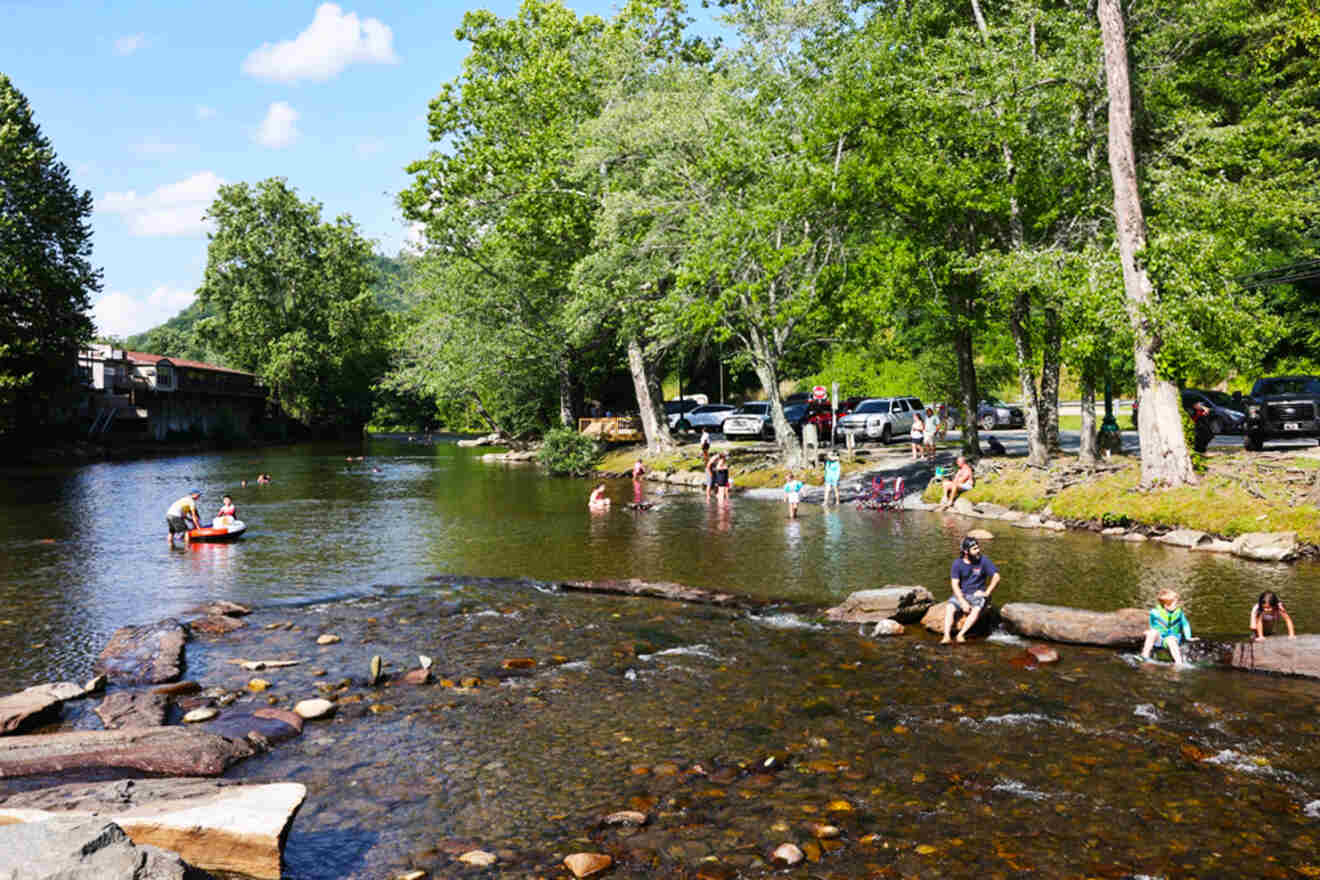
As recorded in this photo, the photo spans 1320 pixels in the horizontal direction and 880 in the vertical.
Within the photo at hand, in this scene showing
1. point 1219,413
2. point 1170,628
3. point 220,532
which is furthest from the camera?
point 1219,413

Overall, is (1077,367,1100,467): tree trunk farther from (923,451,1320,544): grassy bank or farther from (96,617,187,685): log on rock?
(96,617,187,685): log on rock

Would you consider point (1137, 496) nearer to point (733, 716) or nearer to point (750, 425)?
point (733, 716)

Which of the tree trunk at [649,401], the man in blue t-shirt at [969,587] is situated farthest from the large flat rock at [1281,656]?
the tree trunk at [649,401]

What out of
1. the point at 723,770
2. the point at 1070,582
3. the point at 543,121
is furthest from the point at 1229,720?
the point at 543,121

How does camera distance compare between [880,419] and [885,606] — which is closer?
[885,606]

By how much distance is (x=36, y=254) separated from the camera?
185 feet

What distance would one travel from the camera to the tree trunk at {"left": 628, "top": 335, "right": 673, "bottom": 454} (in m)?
46.4

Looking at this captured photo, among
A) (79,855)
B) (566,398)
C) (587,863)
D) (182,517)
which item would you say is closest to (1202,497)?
(587,863)

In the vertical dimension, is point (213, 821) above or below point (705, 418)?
below

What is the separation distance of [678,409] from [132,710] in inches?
2281

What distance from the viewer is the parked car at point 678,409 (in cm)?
6213

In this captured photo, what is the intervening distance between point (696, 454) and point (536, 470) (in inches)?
438

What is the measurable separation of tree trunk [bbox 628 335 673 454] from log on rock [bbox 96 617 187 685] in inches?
1273

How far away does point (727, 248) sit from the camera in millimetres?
33344
